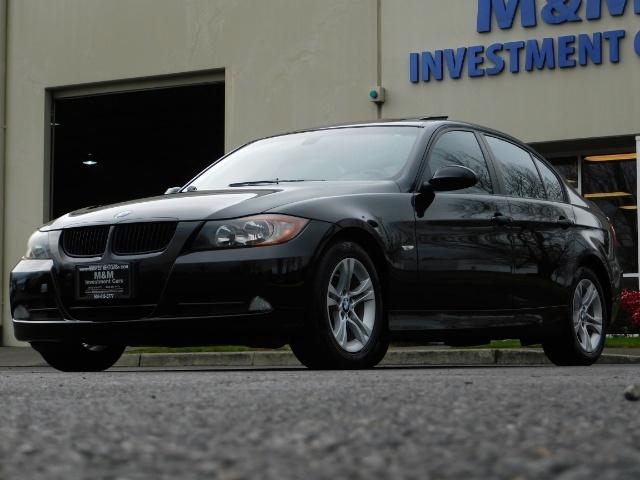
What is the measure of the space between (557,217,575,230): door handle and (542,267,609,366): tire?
13.4 inches

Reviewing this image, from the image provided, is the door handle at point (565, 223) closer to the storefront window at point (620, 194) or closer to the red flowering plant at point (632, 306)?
the red flowering plant at point (632, 306)

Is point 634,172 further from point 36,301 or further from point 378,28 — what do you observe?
point 36,301

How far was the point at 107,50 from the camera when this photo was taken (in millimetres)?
20547

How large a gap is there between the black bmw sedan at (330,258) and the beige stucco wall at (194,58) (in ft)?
30.8

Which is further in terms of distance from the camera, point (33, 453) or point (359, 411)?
point (359, 411)

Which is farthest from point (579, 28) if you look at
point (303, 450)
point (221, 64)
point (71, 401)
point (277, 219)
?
point (303, 450)

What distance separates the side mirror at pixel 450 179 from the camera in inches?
307

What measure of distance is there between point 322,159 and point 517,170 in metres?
1.65

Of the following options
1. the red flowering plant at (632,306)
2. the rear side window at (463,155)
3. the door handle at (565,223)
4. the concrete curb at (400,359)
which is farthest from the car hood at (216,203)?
the red flowering plant at (632,306)

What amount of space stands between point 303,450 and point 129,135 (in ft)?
74.7

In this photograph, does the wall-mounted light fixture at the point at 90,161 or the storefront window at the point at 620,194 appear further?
the wall-mounted light fixture at the point at 90,161

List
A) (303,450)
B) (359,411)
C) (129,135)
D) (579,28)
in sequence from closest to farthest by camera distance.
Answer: (303,450) < (359,411) < (579,28) < (129,135)

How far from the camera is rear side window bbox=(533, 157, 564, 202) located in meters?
9.41

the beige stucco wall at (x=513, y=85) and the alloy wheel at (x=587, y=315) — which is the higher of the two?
the beige stucco wall at (x=513, y=85)
